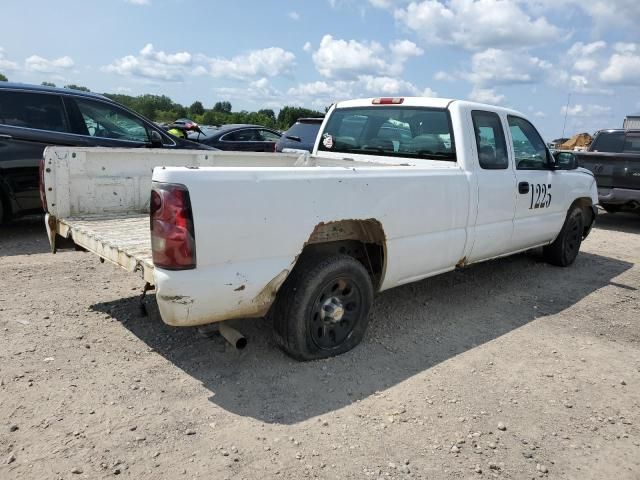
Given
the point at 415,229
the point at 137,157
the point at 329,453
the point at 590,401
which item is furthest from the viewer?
the point at 137,157

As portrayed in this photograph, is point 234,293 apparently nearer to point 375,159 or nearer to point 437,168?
point 437,168

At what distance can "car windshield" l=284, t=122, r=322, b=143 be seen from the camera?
1074 centimetres

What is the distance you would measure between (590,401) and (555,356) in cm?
66

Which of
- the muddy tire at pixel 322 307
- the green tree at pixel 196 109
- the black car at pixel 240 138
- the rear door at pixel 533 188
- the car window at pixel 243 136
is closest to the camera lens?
the muddy tire at pixel 322 307

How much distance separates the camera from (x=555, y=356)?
13.8 feet

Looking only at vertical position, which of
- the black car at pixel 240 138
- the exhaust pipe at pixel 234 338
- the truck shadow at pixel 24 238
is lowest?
the truck shadow at pixel 24 238

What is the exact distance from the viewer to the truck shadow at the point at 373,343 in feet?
11.0

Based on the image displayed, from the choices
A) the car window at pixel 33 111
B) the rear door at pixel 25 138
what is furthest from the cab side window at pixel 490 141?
the car window at pixel 33 111

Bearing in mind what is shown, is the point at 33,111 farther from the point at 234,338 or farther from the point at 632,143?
the point at 632,143

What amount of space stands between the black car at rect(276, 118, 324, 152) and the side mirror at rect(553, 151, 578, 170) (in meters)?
5.36

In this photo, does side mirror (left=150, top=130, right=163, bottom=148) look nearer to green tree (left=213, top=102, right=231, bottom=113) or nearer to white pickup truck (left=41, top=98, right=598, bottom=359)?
white pickup truck (left=41, top=98, right=598, bottom=359)

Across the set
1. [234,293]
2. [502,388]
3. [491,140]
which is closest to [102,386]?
[234,293]

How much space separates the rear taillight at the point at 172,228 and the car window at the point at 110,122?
191 inches

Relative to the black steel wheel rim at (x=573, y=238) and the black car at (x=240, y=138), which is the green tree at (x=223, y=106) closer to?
the black car at (x=240, y=138)
